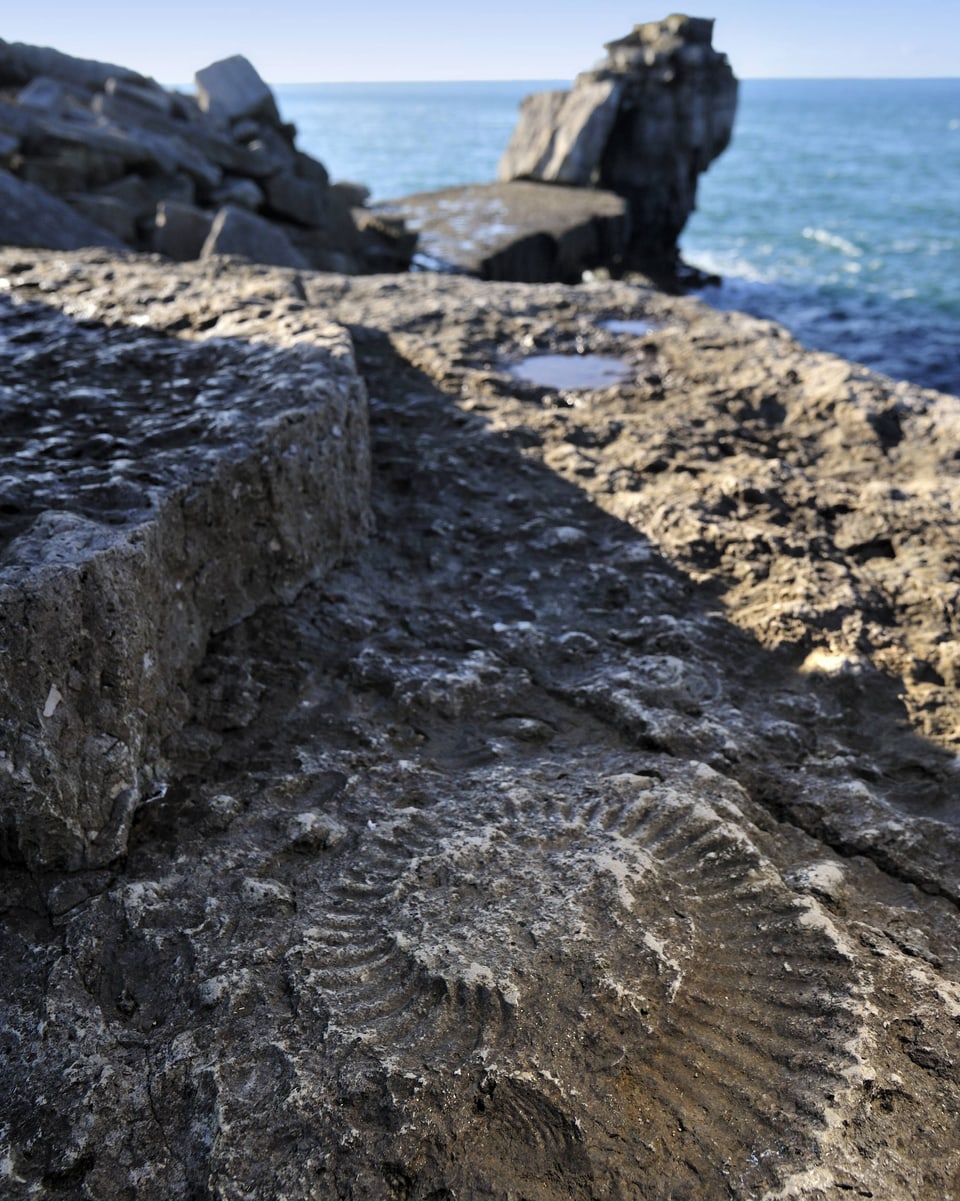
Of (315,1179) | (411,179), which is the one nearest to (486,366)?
(315,1179)

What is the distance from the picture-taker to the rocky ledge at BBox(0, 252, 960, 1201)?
1457 millimetres

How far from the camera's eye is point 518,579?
2979mm

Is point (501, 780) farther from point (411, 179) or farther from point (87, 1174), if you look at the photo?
point (411, 179)

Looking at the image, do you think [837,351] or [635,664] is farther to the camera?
[837,351]

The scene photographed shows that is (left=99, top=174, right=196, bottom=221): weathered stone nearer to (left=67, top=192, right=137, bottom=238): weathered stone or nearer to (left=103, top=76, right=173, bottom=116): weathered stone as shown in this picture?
(left=67, top=192, right=137, bottom=238): weathered stone

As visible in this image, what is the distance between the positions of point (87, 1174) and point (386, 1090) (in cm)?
45

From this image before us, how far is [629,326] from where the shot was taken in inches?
198

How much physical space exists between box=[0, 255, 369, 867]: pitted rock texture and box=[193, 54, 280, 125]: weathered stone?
1154cm

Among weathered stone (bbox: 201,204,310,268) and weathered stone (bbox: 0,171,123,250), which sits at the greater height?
weathered stone (bbox: 0,171,123,250)

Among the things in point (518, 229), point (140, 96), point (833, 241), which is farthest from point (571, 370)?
point (833, 241)

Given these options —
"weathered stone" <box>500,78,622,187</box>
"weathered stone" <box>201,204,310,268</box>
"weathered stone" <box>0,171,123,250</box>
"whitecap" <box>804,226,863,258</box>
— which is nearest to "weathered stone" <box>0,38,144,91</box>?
"weathered stone" <box>500,78,622,187</box>

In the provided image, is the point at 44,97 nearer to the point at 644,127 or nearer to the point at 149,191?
the point at 149,191

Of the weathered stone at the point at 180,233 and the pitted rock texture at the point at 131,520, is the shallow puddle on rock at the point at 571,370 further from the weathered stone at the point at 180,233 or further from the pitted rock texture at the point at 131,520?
the weathered stone at the point at 180,233

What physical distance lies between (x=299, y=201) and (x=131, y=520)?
9.63 m
